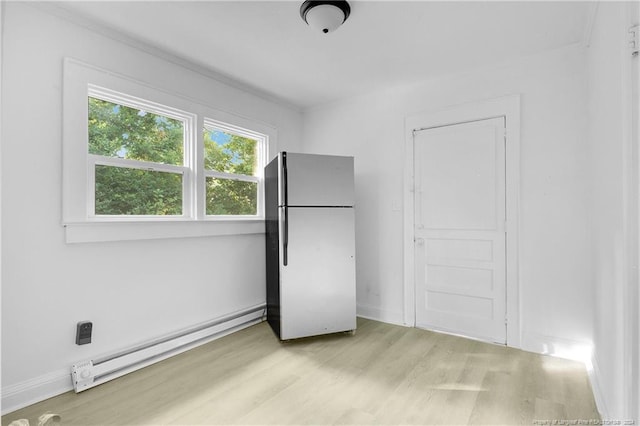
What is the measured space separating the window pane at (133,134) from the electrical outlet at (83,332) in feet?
3.89

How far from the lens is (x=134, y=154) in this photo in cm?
246

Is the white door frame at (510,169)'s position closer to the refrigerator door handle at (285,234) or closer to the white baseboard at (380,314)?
the white baseboard at (380,314)

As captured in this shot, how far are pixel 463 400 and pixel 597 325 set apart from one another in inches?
42.5

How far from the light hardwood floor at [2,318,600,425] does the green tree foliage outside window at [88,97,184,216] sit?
1.25 m

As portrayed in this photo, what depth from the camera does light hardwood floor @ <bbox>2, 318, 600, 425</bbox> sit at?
69.0 inches

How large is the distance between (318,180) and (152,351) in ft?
6.31

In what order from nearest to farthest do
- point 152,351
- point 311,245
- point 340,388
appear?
point 340,388 → point 152,351 → point 311,245

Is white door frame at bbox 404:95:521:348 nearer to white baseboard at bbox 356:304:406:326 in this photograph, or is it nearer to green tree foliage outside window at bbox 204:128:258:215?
white baseboard at bbox 356:304:406:326

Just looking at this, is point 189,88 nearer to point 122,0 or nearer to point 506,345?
point 122,0

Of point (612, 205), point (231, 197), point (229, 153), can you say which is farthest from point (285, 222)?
point (612, 205)

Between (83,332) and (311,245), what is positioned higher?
(311,245)

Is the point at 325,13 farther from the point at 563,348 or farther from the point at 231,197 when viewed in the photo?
the point at 563,348

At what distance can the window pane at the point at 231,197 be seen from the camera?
9.99 feet

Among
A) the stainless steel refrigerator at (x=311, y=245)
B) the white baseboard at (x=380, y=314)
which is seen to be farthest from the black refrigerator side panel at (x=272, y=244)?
the white baseboard at (x=380, y=314)
